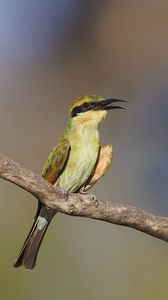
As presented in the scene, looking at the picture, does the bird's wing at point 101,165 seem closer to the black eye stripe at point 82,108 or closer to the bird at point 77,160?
the bird at point 77,160

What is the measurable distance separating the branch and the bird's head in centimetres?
63

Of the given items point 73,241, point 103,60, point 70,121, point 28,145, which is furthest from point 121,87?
point 70,121

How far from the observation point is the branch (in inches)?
140

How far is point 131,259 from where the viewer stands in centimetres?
585

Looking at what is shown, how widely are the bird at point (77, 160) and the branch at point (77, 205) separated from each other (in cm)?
48

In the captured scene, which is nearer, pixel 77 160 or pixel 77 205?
pixel 77 205

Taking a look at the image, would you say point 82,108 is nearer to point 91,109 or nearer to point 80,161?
point 91,109

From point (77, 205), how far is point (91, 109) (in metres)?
0.73

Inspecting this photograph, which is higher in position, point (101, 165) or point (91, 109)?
point (91, 109)

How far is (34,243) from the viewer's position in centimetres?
434

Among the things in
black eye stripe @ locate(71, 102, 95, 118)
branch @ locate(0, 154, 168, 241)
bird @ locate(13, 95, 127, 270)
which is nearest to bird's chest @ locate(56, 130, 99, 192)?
bird @ locate(13, 95, 127, 270)

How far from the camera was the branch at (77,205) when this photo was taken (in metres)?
3.54

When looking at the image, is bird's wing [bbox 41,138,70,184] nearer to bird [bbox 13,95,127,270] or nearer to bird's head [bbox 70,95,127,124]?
bird [bbox 13,95,127,270]

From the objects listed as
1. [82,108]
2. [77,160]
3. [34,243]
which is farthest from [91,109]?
[34,243]
